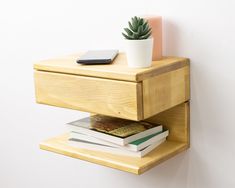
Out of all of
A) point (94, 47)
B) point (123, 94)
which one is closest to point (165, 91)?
point (123, 94)

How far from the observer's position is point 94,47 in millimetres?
1465

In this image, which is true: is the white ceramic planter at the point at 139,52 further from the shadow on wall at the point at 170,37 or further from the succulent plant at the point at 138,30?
the shadow on wall at the point at 170,37

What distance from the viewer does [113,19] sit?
1.40m

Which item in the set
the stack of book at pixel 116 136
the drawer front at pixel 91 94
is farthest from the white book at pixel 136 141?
the drawer front at pixel 91 94

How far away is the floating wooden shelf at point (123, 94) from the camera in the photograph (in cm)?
112

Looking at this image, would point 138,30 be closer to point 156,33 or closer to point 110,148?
point 156,33

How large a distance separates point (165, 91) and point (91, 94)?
0.59 feet

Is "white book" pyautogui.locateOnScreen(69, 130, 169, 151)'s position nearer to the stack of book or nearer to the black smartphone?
the stack of book

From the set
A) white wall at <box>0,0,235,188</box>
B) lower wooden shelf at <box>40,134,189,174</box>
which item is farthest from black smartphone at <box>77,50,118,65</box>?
lower wooden shelf at <box>40,134,189,174</box>

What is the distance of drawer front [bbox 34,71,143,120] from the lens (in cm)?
111

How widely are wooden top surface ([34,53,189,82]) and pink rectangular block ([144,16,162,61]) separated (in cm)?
2
